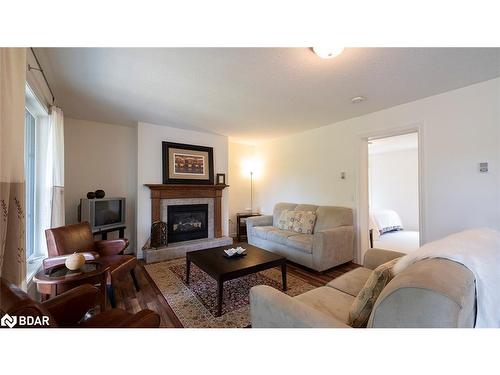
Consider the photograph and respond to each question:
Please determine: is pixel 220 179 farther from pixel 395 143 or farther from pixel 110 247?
pixel 395 143

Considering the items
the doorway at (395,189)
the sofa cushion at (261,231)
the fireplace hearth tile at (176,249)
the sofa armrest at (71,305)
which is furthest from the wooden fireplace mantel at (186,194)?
the doorway at (395,189)

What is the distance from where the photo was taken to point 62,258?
1.85 meters

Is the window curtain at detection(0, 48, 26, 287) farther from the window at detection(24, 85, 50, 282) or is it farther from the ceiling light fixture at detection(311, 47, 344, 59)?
the ceiling light fixture at detection(311, 47, 344, 59)

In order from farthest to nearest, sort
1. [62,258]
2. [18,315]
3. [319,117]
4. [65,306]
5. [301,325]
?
[319,117] < [62,258] < [65,306] < [301,325] < [18,315]

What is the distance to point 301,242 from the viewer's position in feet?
9.67

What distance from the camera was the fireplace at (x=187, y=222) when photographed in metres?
3.78

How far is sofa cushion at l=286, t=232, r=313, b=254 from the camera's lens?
9.39 feet

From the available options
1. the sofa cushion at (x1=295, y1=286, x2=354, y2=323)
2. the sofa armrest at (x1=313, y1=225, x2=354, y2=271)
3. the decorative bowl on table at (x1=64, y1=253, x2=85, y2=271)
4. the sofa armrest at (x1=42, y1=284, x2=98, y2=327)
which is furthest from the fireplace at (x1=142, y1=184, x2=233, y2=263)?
the sofa cushion at (x1=295, y1=286, x2=354, y2=323)

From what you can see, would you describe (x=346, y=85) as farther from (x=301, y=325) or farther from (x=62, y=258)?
(x=62, y=258)

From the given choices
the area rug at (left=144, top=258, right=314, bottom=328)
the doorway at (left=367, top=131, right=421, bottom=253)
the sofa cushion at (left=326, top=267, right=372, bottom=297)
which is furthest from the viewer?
the doorway at (left=367, top=131, right=421, bottom=253)

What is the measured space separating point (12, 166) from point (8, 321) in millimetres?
727

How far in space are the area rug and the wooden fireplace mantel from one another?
1.02 metres
